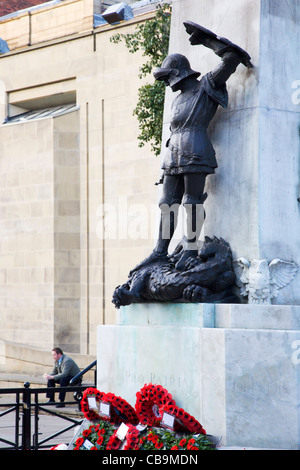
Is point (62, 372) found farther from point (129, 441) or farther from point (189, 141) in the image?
point (129, 441)

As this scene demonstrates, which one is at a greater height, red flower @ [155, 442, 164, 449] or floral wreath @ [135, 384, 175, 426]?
floral wreath @ [135, 384, 175, 426]

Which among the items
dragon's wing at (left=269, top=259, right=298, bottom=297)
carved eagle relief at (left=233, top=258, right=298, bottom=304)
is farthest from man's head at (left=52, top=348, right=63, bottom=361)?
dragon's wing at (left=269, top=259, right=298, bottom=297)

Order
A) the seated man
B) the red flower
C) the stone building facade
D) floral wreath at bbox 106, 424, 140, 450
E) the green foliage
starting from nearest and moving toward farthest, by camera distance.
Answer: the red flower < floral wreath at bbox 106, 424, 140, 450 < the green foliage < the seated man < the stone building facade

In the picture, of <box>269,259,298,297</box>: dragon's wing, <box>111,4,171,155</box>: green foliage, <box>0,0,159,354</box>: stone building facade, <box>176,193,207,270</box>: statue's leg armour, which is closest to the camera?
<box>269,259,298,297</box>: dragon's wing

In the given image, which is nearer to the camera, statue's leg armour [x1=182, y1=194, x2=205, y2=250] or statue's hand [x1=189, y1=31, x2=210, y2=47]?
statue's hand [x1=189, y1=31, x2=210, y2=47]

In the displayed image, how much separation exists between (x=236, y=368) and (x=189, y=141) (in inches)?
91.6

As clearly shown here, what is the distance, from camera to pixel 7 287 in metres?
27.7

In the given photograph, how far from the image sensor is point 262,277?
9.28 meters

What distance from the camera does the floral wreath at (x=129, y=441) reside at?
870 centimetres

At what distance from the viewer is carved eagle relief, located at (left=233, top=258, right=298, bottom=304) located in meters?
9.27

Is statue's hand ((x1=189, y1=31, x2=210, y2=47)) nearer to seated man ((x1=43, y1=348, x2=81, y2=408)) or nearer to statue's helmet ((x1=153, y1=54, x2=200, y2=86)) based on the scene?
statue's helmet ((x1=153, y1=54, x2=200, y2=86))

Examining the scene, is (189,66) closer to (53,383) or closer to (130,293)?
(130,293)

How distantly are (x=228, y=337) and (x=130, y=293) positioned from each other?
4.91ft
